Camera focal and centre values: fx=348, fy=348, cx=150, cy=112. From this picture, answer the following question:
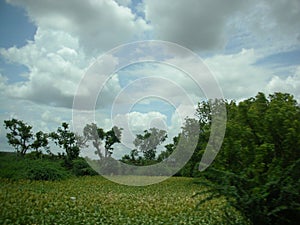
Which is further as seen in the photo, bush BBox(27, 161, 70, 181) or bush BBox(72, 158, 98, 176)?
bush BBox(72, 158, 98, 176)

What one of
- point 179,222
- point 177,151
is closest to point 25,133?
point 177,151

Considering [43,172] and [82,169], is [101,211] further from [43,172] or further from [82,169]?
[82,169]

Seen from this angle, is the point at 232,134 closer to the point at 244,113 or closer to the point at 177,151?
the point at 244,113

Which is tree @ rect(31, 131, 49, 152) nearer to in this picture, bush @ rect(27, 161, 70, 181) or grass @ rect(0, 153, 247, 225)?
bush @ rect(27, 161, 70, 181)

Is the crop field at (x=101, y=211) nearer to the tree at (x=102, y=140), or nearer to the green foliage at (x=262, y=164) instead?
the green foliage at (x=262, y=164)

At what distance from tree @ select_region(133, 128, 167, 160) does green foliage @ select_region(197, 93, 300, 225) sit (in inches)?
314

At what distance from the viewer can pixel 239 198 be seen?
4.46 metres

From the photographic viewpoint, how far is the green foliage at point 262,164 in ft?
14.6

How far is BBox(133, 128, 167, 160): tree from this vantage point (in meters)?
13.3

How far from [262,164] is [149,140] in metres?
9.59

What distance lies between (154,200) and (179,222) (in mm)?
3305

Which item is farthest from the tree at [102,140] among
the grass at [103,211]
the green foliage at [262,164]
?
the green foliage at [262,164]

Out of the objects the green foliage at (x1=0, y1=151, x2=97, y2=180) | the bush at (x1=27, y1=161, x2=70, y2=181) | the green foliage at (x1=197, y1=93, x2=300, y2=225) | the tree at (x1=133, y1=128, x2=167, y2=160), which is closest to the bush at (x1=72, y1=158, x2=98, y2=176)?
the green foliage at (x1=0, y1=151, x2=97, y2=180)

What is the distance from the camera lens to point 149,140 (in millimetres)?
14031
